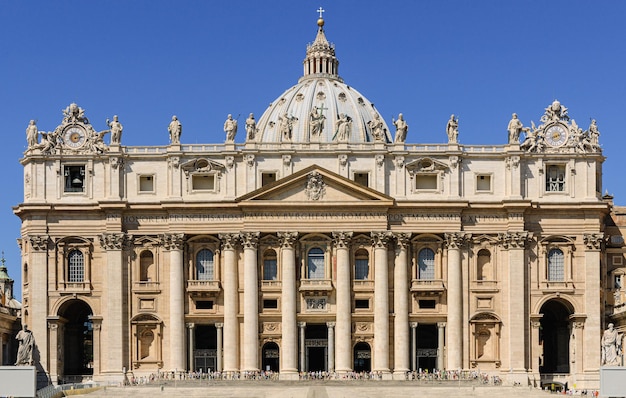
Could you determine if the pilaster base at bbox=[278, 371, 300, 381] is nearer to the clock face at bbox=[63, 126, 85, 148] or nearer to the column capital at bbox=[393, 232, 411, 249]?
the column capital at bbox=[393, 232, 411, 249]

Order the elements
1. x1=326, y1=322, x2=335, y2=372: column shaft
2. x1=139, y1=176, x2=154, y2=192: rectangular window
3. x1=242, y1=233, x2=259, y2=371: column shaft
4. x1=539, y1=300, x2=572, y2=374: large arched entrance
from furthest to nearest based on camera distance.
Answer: x1=539, y1=300, x2=572, y2=374: large arched entrance → x1=139, y1=176, x2=154, y2=192: rectangular window → x1=326, y1=322, x2=335, y2=372: column shaft → x1=242, y1=233, x2=259, y2=371: column shaft

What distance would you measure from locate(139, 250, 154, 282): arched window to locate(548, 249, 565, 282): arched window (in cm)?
3348

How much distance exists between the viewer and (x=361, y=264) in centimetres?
11081

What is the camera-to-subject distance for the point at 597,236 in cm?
11088

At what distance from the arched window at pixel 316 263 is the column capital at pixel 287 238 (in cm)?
211

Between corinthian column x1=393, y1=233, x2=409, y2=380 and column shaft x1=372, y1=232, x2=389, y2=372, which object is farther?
corinthian column x1=393, y1=233, x2=409, y2=380

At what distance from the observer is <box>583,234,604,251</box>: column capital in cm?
11081

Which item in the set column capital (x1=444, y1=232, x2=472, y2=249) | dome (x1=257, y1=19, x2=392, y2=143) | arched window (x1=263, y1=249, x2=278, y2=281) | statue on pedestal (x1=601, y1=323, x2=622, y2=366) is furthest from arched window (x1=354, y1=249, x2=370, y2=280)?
dome (x1=257, y1=19, x2=392, y2=143)

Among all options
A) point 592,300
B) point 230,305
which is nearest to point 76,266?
→ point 230,305

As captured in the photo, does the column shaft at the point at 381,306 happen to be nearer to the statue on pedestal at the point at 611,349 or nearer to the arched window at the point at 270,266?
the arched window at the point at 270,266

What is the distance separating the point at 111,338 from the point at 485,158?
3466cm

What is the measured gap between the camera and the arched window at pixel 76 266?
111 m

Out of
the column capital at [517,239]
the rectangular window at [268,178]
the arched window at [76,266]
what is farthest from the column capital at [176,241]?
the column capital at [517,239]

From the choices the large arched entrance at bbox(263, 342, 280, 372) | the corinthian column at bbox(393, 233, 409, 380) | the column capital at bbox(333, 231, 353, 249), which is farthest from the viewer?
the large arched entrance at bbox(263, 342, 280, 372)
